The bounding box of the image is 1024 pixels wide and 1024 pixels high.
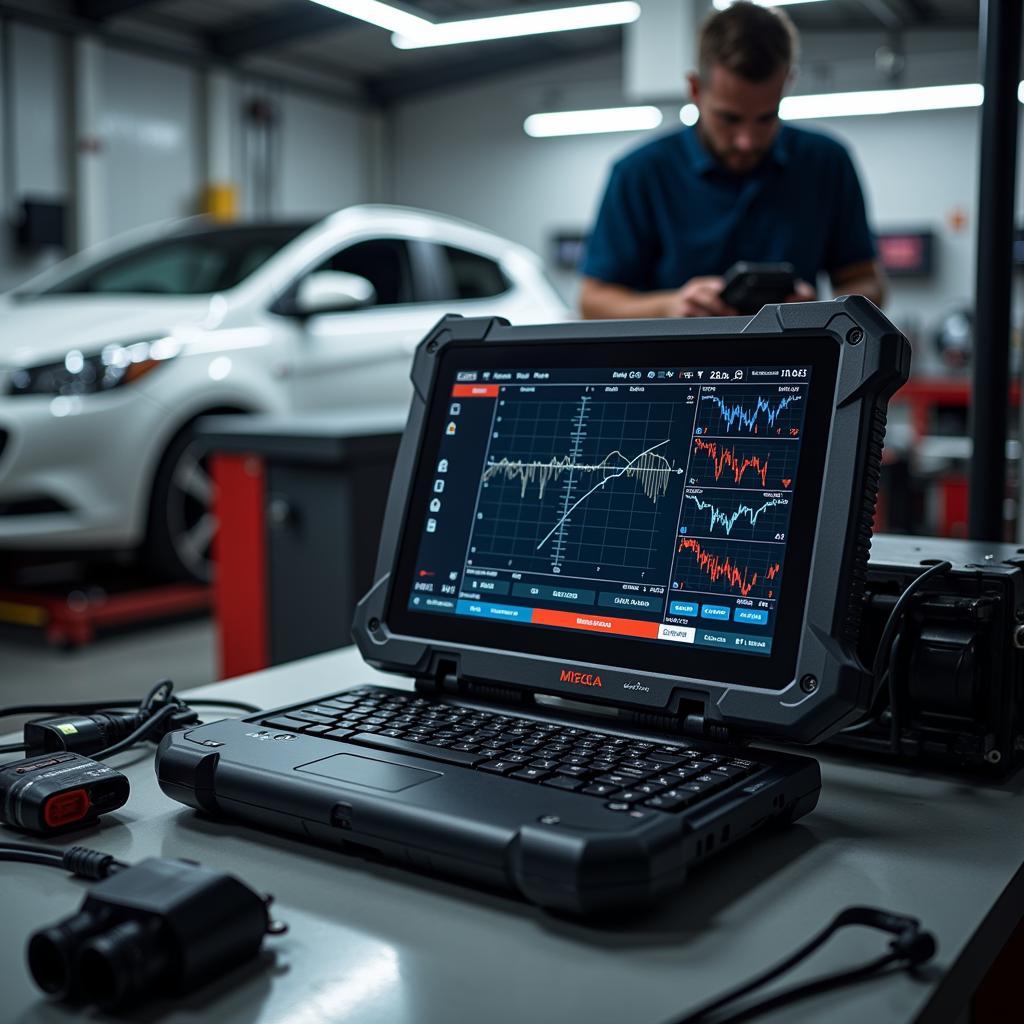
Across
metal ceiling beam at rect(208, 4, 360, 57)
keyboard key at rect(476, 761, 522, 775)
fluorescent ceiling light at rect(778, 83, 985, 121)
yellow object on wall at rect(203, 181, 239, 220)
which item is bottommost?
keyboard key at rect(476, 761, 522, 775)

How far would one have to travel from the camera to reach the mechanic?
81.7 inches

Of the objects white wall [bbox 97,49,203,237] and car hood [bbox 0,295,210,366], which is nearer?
car hood [bbox 0,295,210,366]

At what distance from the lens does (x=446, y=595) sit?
990mm

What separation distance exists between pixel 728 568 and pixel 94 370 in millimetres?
3366

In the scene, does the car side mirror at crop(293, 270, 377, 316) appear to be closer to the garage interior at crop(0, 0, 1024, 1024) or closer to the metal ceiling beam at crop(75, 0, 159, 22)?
the garage interior at crop(0, 0, 1024, 1024)

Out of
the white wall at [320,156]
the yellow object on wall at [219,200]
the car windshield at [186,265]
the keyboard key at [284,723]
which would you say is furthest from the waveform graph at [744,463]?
the white wall at [320,156]

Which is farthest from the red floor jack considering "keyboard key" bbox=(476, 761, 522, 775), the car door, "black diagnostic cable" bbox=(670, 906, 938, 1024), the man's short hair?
"black diagnostic cable" bbox=(670, 906, 938, 1024)

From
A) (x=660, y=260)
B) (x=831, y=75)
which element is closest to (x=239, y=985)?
(x=660, y=260)

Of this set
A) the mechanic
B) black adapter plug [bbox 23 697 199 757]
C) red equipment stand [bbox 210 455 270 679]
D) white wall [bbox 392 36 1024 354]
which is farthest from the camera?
white wall [bbox 392 36 1024 354]

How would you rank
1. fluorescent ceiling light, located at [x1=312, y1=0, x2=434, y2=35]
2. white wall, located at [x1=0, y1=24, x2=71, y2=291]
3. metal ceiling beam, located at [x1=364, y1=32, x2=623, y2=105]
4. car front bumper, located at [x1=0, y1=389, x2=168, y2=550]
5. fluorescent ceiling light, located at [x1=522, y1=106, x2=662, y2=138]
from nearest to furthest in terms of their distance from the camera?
1. car front bumper, located at [x1=0, y1=389, x2=168, y2=550]
2. fluorescent ceiling light, located at [x1=312, y1=0, x2=434, y2=35]
3. white wall, located at [x1=0, y1=24, x2=71, y2=291]
4. fluorescent ceiling light, located at [x1=522, y1=106, x2=662, y2=138]
5. metal ceiling beam, located at [x1=364, y1=32, x2=623, y2=105]

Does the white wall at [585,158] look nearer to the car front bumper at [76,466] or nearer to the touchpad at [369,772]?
the car front bumper at [76,466]

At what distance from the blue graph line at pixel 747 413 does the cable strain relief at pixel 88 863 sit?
0.52m

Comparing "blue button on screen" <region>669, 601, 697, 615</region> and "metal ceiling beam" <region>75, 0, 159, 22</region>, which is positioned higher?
"metal ceiling beam" <region>75, 0, 159, 22</region>

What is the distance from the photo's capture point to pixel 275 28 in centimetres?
947
